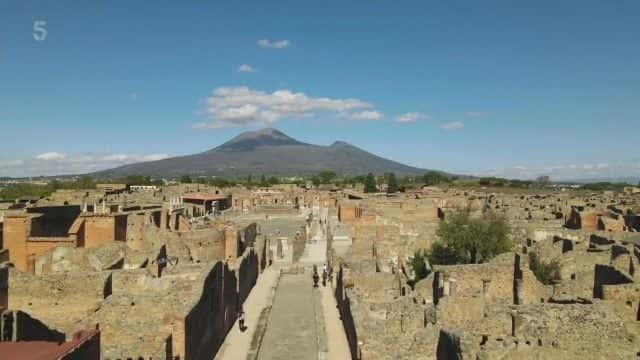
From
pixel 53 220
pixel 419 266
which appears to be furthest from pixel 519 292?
pixel 53 220

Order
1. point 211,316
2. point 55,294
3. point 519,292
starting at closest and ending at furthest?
point 55,294 < point 211,316 < point 519,292

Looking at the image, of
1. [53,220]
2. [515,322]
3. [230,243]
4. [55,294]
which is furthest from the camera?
[53,220]

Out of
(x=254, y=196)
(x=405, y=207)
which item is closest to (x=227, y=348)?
(x=405, y=207)

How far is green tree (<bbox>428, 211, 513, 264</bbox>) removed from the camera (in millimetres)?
29719

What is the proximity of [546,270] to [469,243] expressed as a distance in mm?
5879

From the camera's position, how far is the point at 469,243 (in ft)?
99.4

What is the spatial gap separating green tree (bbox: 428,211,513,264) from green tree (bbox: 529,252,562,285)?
4.38m

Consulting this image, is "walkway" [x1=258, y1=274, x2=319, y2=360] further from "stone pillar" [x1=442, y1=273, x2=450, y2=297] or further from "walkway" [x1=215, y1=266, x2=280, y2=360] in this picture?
"stone pillar" [x1=442, y1=273, x2=450, y2=297]

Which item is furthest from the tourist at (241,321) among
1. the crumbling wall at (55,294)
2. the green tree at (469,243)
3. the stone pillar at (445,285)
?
the green tree at (469,243)

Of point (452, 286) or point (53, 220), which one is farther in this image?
point (53, 220)

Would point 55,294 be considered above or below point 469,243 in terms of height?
below

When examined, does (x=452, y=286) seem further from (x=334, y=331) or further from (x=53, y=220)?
(x=53, y=220)

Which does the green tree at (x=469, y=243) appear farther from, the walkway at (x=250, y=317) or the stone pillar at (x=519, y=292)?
the stone pillar at (x=519, y=292)

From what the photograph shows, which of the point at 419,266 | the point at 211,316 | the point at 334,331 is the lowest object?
the point at 334,331
